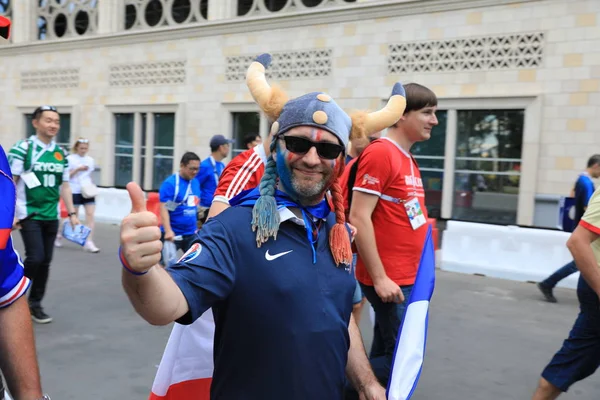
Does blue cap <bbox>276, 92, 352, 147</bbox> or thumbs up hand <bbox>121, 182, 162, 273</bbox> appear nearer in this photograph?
thumbs up hand <bbox>121, 182, 162, 273</bbox>

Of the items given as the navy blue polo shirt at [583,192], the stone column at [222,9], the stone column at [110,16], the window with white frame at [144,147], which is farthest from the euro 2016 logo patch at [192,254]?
the stone column at [110,16]

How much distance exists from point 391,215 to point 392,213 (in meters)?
0.01

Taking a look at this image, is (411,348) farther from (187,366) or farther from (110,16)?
(110,16)

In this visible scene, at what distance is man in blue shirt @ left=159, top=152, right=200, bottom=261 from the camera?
6.52 metres

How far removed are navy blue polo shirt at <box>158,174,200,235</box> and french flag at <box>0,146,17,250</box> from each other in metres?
4.89

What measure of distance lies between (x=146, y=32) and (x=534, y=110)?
11369 mm

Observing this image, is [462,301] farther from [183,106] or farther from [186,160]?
[183,106]

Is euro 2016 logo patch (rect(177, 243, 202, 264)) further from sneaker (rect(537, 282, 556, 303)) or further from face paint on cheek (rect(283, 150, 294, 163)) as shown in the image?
sneaker (rect(537, 282, 556, 303))

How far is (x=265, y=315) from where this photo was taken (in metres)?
1.73

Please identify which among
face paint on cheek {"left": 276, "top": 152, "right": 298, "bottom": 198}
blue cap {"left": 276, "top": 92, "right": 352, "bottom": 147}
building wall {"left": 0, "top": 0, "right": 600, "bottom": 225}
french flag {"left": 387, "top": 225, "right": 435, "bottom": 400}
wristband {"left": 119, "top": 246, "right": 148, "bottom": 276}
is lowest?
french flag {"left": 387, "top": 225, "right": 435, "bottom": 400}

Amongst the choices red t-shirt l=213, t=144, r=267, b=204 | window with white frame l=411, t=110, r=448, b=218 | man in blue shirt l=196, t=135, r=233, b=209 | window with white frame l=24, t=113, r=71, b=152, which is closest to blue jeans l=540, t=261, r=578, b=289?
man in blue shirt l=196, t=135, r=233, b=209

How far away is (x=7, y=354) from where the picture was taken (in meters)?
1.68

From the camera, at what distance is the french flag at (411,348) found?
1.86 metres

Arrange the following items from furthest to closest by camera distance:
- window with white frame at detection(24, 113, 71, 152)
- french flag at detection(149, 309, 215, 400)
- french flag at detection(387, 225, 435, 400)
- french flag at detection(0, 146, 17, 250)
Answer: window with white frame at detection(24, 113, 71, 152)
french flag at detection(149, 309, 215, 400)
french flag at detection(387, 225, 435, 400)
french flag at detection(0, 146, 17, 250)
